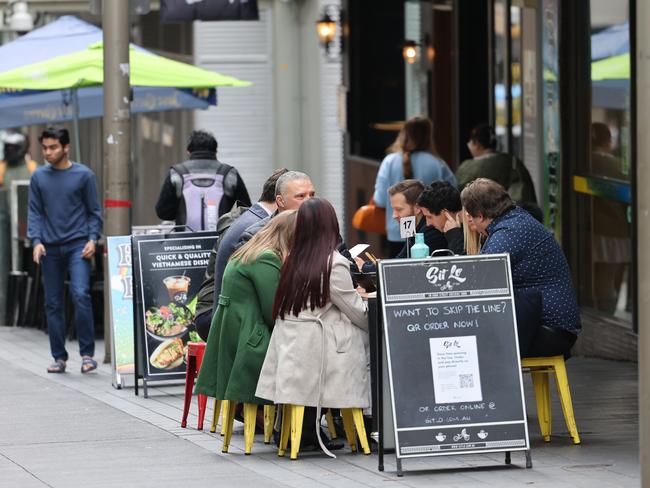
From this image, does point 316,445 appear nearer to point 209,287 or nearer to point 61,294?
point 209,287

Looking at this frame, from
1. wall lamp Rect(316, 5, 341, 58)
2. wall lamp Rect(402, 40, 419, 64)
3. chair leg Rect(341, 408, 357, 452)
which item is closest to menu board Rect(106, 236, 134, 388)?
chair leg Rect(341, 408, 357, 452)

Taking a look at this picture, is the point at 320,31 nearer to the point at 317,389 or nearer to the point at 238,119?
the point at 238,119

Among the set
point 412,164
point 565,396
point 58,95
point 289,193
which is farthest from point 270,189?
point 58,95

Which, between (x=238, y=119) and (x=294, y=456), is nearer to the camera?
(x=294, y=456)

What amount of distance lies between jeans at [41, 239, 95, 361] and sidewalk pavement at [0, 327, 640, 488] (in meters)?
0.66

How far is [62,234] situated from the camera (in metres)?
12.8

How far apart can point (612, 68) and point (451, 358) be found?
18.3 ft

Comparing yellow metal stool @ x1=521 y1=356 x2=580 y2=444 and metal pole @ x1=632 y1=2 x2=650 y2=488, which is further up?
metal pole @ x1=632 y1=2 x2=650 y2=488

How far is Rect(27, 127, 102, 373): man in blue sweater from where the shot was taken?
12.7 m

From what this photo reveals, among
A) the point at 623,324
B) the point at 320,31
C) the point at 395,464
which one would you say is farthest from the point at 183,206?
the point at 320,31

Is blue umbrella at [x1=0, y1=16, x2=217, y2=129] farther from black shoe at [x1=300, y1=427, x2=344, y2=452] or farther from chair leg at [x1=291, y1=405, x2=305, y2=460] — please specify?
chair leg at [x1=291, y1=405, x2=305, y2=460]

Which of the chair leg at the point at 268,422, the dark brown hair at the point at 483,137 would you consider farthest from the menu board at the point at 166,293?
the dark brown hair at the point at 483,137

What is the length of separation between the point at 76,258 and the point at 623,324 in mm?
4177

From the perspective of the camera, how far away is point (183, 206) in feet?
41.9
